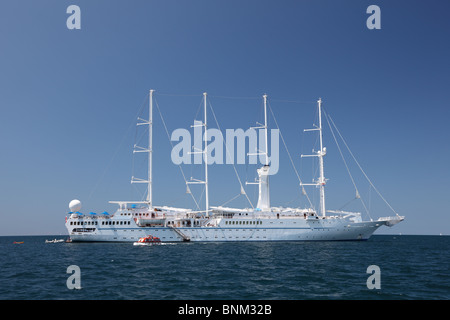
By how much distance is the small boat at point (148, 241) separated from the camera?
2141 inches

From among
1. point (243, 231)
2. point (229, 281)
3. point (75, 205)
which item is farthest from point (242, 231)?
point (229, 281)

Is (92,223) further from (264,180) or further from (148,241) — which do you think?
(264,180)

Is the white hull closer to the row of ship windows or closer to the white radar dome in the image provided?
the row of ship windows

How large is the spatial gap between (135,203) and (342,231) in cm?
3955

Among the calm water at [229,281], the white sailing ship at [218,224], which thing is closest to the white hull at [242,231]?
the white sailing ship at [218,224]

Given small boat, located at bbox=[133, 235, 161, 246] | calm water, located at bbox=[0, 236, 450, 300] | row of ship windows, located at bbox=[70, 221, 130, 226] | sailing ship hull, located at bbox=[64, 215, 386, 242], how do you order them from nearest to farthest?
calm water, located at bbox=[0, 236, 450, 300], small boat, located at bbox=[133, 235, 161, 246], sailing ship hull, located at bbox=[64, 215, 386, 242], row of ship windows, located at bbox=[70, 221, 130, 226]

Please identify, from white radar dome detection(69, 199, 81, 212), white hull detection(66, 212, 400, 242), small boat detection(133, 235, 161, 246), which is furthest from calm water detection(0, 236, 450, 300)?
white radar dome detection(69, 199, 81, 212)

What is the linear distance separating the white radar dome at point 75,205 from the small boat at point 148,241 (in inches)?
594

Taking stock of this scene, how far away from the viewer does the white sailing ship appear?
58.8 m

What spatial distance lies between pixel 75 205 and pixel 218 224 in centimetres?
2818

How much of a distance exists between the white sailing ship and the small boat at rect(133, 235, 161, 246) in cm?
214
